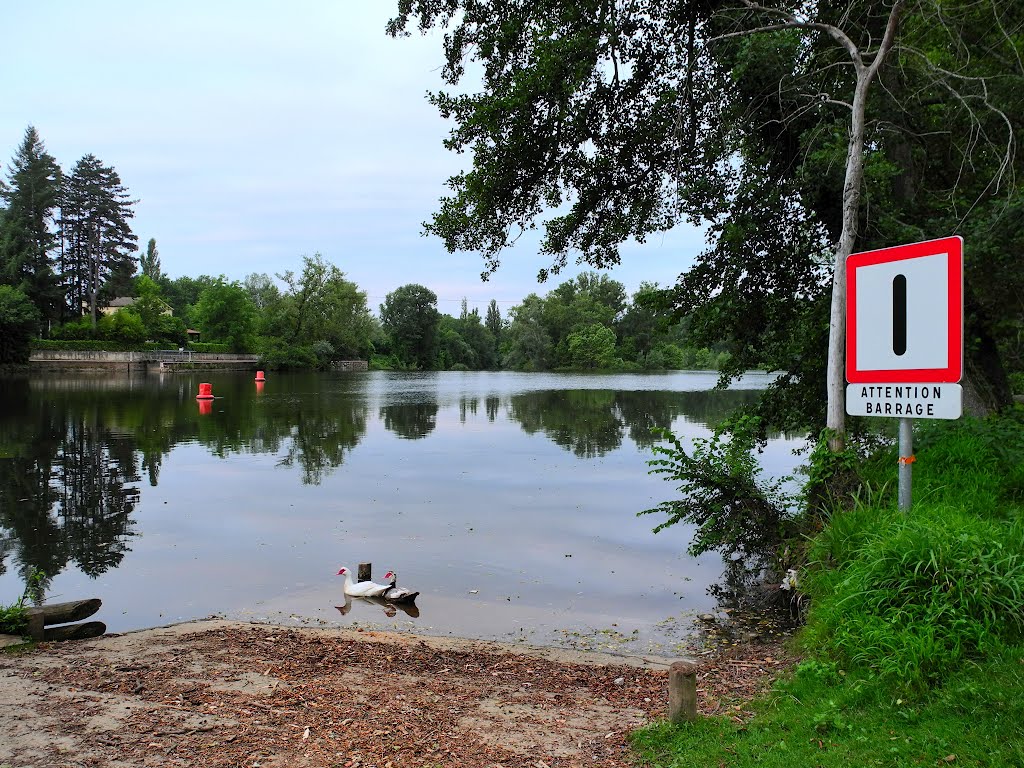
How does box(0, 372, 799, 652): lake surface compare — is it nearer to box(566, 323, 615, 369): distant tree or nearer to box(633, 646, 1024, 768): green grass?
box(633, 646, 1024, 768): green grass

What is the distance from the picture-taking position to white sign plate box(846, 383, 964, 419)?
4.10m

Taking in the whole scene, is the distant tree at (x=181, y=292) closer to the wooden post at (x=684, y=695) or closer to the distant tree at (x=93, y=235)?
the distant tree at (x=93, y=235)

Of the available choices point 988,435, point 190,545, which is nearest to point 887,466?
point 988,435

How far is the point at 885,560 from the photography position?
448cm

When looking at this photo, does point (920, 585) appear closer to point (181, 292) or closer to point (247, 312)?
point (247, 312)

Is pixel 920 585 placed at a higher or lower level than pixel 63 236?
lower

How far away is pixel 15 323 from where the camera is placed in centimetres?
5991

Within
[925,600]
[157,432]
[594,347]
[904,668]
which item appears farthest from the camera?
[594,347]

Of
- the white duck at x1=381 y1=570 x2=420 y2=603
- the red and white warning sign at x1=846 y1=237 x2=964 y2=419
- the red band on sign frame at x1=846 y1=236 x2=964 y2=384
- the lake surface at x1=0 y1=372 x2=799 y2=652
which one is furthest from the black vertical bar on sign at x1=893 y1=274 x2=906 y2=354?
the white duck at x1=381 y1=570 x2=420 y2=603

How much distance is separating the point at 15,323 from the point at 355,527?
206 feet

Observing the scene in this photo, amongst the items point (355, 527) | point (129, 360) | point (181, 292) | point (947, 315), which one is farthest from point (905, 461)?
point (181, 292)

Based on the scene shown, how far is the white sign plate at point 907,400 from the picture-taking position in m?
4.10

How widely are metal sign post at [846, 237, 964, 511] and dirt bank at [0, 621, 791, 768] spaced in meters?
2.00

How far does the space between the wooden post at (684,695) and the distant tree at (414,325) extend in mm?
117953
